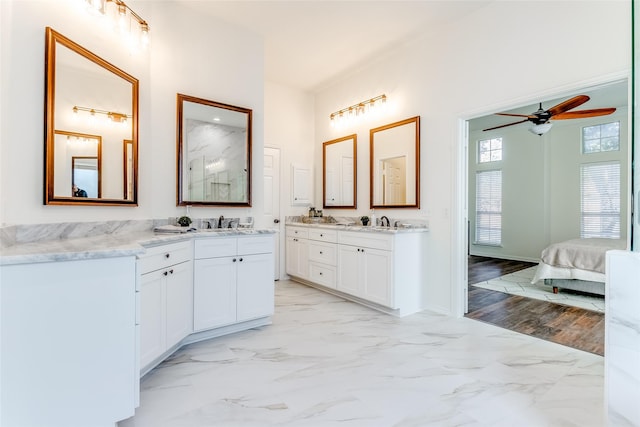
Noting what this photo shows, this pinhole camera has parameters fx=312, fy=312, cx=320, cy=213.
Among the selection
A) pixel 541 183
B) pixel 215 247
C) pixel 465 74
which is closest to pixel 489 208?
pixel 541 183

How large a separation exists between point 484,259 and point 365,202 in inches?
160

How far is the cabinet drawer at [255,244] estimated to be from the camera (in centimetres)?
280

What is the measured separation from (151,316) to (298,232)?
276cm

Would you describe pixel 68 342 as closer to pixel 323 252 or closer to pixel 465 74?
pixel 323 252

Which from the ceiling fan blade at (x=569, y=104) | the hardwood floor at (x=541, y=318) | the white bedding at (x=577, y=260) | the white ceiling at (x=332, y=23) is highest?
the white ceiling at (x=332, y=23)

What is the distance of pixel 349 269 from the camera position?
3.75 meters

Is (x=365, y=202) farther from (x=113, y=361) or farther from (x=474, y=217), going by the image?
(x=474, y=217)

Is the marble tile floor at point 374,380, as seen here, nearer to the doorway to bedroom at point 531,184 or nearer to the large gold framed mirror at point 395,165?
the large gold framed mirror at point 395,165

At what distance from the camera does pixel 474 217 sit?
7.38 meters

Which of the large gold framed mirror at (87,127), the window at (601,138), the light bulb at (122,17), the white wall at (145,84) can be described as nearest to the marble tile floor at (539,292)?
the window at (601,138)

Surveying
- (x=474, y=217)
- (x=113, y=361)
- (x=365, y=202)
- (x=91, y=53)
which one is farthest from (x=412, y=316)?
(x=474, y=217)

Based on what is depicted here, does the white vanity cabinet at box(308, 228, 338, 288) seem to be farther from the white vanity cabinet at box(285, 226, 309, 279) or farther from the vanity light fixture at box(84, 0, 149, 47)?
the vanity light fixture at box(84, 0, 149, 47)

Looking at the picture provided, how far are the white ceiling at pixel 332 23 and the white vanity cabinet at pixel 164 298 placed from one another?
2.37 meters

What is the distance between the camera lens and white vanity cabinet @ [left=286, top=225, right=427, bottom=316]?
3266mm
